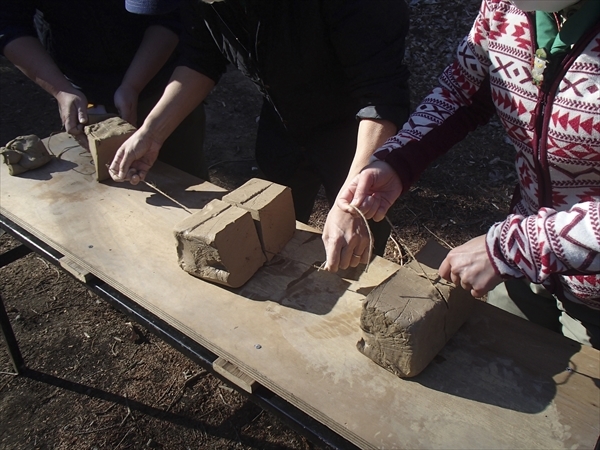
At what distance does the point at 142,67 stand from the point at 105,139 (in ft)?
1.64

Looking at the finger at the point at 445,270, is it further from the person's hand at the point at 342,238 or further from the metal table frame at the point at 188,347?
the metal table frame at the point at 188,347

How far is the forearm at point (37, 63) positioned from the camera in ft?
7.90

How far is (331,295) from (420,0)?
15.9ft

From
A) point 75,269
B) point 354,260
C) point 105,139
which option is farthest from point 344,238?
point 105,139

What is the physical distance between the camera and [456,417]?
1267mm

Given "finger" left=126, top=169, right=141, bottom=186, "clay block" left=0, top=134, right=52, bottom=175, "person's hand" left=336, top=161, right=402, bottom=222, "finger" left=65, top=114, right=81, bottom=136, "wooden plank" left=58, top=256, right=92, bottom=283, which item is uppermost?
"person's hand" left=336, top=161, right=402, bottom=222

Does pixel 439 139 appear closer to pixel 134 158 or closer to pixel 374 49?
pixel 374 49

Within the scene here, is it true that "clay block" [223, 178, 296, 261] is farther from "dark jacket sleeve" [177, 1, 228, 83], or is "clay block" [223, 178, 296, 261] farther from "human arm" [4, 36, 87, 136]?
"human arm" [4, 36, 87, 136]

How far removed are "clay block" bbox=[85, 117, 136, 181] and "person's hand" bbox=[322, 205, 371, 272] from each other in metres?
1.08

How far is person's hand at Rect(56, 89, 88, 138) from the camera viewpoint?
2359 mm

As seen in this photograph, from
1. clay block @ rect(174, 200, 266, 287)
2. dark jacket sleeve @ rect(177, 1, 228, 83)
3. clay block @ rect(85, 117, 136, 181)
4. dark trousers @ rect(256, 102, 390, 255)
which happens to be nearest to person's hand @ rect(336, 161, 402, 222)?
clay block @ rect(174, 200, 266, 287)

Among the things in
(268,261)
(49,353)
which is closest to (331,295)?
(268,261)

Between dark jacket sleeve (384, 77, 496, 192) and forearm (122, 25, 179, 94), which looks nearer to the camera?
dark jacket sleeve (384, 77, 496, 192)

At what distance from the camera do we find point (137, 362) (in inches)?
108
